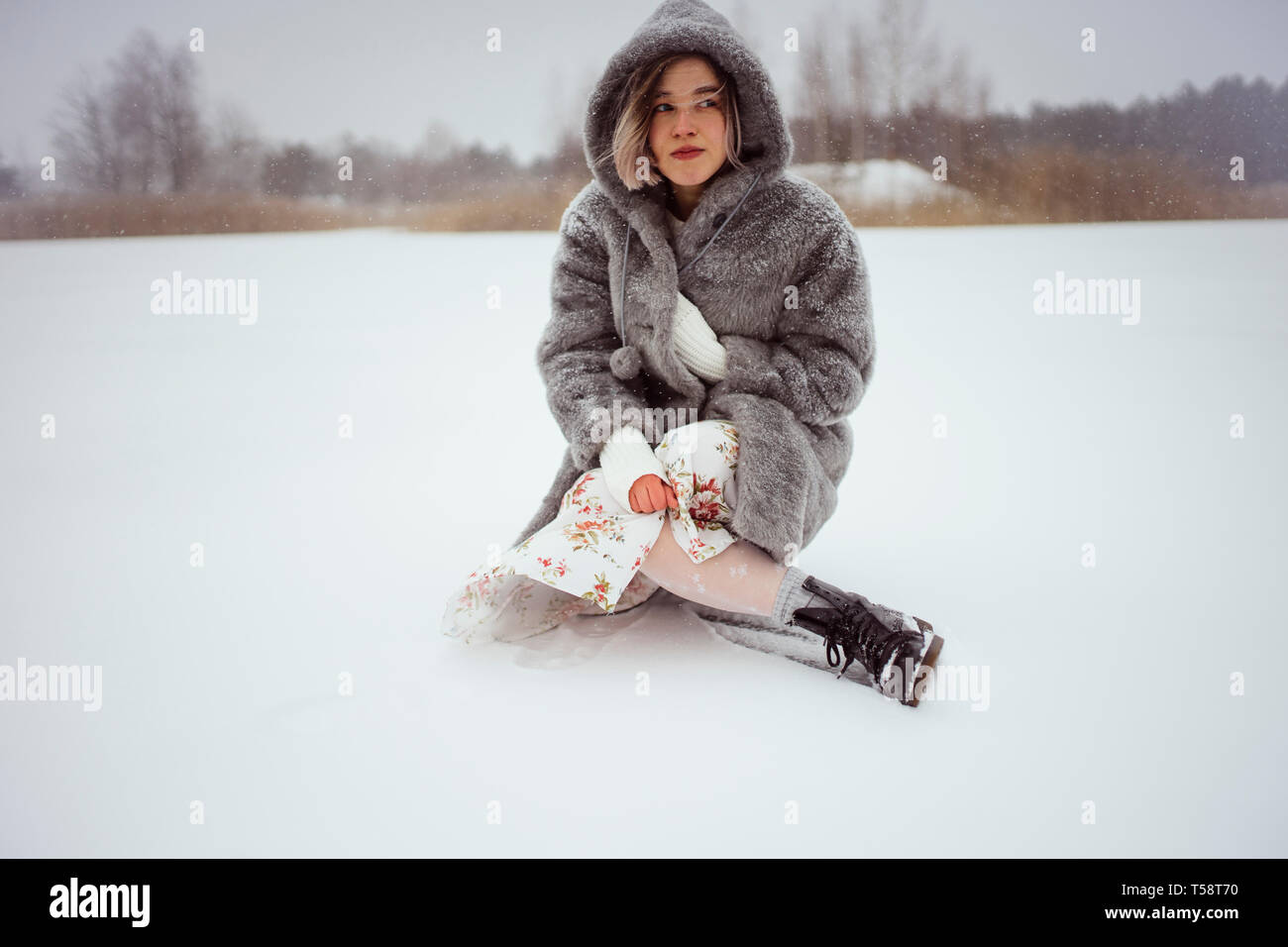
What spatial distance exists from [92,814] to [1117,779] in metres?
0.99

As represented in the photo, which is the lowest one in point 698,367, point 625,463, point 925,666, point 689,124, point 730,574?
point 925,666

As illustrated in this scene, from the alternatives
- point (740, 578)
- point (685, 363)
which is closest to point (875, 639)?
point (740, 578)

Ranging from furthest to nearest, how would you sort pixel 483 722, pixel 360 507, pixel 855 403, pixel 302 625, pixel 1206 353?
pixel 1206 353, pixel 360 507, pixel 302 625, pixel 855 403, pixel 483 722

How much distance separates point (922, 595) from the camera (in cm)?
139

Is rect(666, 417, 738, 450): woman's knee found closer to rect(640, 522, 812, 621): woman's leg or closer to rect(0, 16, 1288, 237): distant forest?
rect(640, 522, 812, 621): woman's leg

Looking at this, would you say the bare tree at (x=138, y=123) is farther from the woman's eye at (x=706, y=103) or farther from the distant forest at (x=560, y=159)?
the woman's eye at (x=706, y=103)

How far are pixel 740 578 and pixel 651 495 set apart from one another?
0.14 m

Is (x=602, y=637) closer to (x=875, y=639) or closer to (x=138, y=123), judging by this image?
(x=875, y=639)

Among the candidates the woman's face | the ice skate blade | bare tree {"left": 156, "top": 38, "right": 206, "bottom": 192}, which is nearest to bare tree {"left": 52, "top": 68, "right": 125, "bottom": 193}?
bare tree {"left": 156, "top": 38, "right": 206, "bottom": 192}

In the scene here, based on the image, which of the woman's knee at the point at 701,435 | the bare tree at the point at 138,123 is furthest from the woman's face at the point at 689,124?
the bare tree at the point at 138,123

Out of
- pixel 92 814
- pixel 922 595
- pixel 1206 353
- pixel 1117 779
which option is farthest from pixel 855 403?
pixel 1206 353

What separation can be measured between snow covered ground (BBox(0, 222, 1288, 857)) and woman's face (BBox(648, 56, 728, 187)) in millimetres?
579

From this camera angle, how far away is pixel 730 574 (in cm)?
113

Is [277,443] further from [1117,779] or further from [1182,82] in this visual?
[1182,82]
